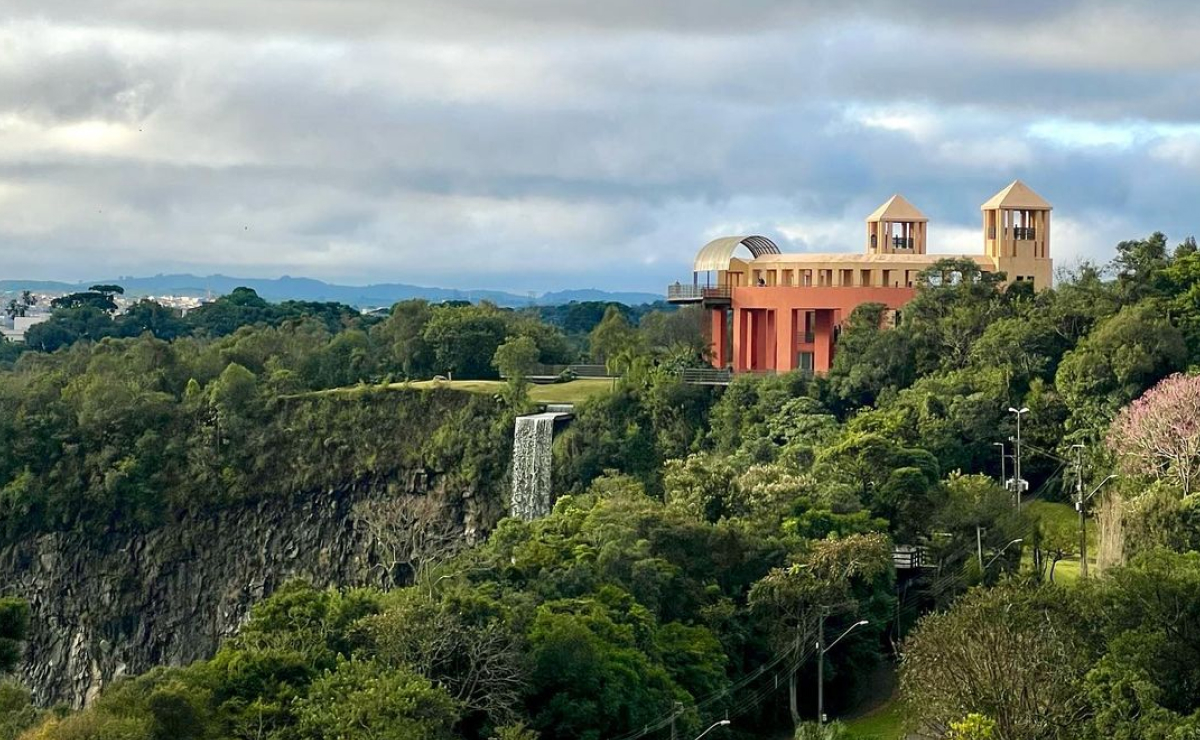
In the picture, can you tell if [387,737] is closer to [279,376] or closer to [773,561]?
[773,561]

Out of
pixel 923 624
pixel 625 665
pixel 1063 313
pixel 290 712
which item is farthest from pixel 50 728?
pixel 1063 313

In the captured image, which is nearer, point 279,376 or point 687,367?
point 687,367

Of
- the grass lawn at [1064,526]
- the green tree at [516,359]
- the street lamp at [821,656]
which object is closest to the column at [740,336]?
the green tree at [516,359]

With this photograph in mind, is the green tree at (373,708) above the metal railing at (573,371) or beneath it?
beneath

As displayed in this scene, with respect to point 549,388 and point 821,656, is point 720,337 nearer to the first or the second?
point 549,388

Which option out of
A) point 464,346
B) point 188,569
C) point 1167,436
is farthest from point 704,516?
point 464,346

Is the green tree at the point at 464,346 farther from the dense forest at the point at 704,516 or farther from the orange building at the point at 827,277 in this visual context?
the orange building at the point at 827,277
